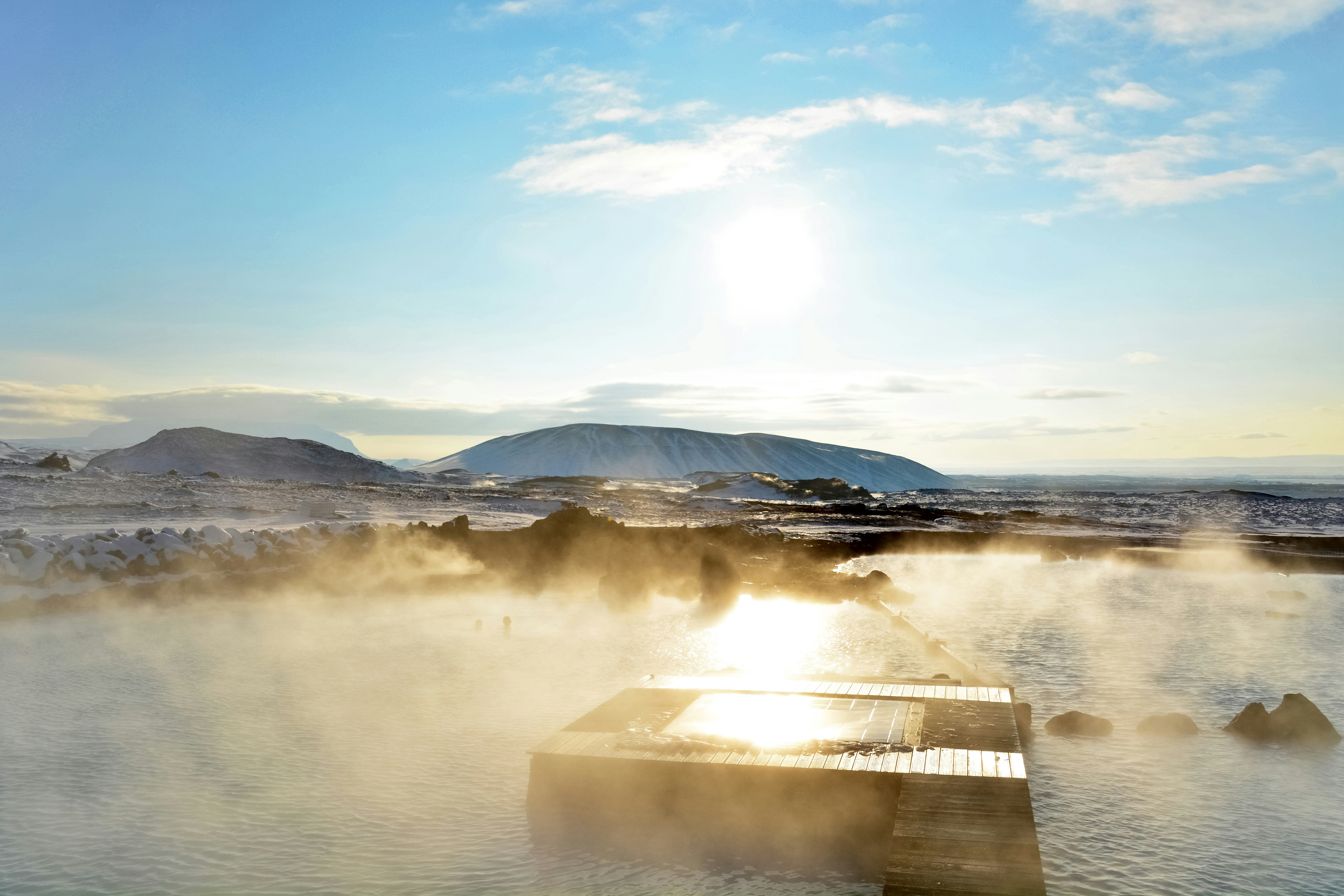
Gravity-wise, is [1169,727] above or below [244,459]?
below

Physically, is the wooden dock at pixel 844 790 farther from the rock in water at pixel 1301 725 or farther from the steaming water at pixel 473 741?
the rock in water at pixel 1301 725

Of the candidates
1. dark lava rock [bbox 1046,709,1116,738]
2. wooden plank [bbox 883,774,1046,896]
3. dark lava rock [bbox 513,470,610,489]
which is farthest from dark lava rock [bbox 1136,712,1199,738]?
dark lava rock [bbox 513,470,610,489]

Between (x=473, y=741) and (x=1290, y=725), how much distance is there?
25.7ft

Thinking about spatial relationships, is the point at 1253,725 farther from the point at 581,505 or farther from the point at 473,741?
the point at 581,505

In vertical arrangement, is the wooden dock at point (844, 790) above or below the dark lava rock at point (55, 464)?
below

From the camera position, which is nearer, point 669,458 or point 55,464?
point 55,464

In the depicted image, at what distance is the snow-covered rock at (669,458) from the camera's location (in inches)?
6132

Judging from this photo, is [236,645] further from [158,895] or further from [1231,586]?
[1231,586]

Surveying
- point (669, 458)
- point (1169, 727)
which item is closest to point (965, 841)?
point (1169, 727)

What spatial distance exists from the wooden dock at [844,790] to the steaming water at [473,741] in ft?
1.63

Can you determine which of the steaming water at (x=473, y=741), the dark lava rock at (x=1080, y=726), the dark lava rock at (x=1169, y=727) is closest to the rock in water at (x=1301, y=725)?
the steaming water at (x=473, y=741)

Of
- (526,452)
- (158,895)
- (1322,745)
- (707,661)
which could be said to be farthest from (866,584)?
(526,452)

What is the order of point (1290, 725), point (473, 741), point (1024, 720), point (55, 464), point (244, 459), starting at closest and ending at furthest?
point (473, 741)
point (1290, 725)
point (1024, 720)
point (55, 464)
point (244, 459)

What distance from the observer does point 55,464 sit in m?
38.5
